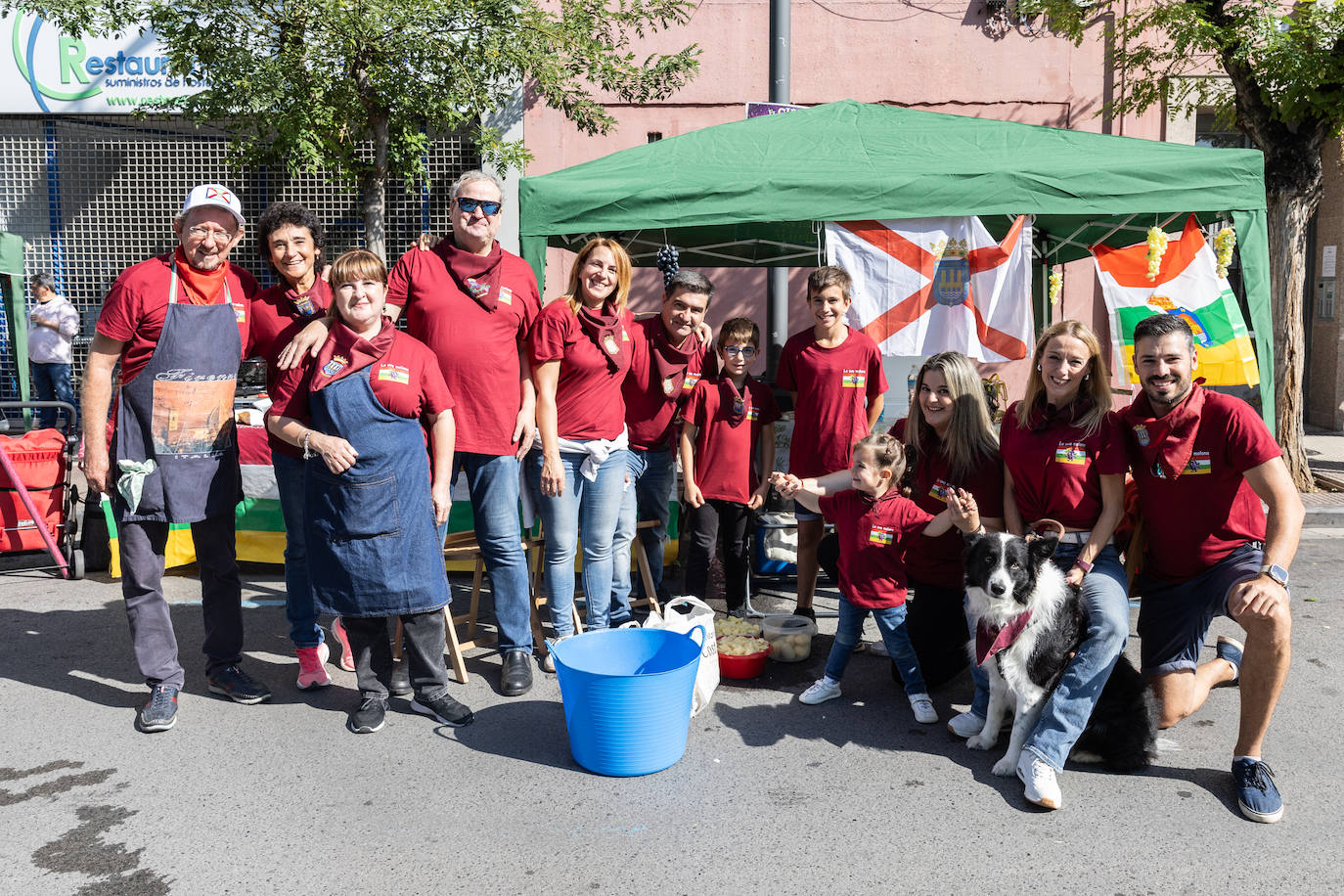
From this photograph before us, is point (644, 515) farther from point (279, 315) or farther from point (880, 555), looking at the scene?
point (279, 315)

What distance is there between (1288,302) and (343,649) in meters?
7.46

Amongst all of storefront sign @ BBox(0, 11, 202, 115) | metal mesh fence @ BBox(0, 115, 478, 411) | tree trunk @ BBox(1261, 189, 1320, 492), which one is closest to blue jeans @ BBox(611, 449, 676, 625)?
tree trunk @ BBox(1261, 189, 1320, 492)

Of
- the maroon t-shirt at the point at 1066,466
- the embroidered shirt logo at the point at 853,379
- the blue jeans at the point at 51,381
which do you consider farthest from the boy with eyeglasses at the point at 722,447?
the blue jeans at the point at 51,381

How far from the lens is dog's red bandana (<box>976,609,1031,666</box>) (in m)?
3.26

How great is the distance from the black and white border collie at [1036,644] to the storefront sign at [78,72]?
1104 centimetres

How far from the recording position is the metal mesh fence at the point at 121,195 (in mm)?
11258

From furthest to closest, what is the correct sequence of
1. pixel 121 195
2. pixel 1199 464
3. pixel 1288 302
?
pixel 121 195 < pixel 1288 302 < pixel 1199 464

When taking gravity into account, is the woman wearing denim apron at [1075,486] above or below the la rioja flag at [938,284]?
below

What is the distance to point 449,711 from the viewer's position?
374cm

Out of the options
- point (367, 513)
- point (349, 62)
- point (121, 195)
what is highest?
point (349, 62)

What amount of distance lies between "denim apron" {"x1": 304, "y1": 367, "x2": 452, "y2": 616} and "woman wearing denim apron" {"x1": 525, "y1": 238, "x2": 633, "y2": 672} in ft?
2.26

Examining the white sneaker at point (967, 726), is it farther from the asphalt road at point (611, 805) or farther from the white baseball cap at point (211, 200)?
the white baseball cap at point (211, 200)

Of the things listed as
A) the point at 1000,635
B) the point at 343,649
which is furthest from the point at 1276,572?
the point at 343,649

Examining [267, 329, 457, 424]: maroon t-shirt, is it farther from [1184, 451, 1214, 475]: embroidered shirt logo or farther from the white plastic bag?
[1184, 451, 1214, 475]: embroidered shirt logo
